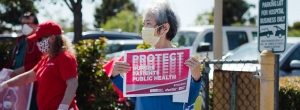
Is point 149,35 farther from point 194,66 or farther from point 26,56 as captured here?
point 26,56

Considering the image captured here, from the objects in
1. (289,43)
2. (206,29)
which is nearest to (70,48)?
(289,43)

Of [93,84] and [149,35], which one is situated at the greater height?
[149,35]

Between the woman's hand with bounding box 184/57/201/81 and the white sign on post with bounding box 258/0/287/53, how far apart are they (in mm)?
1101

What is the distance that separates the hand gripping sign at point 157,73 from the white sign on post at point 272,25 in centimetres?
108

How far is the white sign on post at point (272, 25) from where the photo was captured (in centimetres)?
484

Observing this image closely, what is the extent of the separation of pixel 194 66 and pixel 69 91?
5.28 ft

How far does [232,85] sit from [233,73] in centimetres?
12

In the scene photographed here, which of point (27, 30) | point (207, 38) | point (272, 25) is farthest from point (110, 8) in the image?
point (272, 25)

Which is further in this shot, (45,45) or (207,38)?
(207,38)

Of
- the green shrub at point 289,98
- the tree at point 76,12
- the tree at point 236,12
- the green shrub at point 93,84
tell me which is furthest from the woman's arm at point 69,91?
the tree at point 236,12

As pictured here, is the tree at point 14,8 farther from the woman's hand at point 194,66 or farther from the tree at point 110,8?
the tree at point 110,8

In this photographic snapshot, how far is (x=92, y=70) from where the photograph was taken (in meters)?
7.20

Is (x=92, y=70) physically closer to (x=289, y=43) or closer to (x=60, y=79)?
(x=60, y=79)

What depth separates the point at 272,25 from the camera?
16.2 ft
